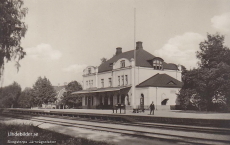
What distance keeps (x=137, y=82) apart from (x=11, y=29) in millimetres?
26612

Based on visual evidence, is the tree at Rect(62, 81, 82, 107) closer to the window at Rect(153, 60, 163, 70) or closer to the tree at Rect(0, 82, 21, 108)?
the tree at Rect(0, 82, 21, 108)

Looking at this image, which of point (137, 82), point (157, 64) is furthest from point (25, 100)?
point (157, 64)

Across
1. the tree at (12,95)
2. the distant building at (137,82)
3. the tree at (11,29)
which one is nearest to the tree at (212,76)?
the distant building at (137,82)

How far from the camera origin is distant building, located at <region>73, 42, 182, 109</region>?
34.8 meters

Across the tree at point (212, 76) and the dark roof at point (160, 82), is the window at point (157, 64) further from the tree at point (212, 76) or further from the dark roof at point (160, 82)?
the tree at point (212, 76)

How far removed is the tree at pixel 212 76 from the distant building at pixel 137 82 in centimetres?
996

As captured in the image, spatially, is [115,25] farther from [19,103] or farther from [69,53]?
[19,103]

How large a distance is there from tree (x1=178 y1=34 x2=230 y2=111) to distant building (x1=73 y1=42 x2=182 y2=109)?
32.7 feet

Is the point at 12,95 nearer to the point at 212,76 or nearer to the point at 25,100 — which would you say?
the point at 25,100

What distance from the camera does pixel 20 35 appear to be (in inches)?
535

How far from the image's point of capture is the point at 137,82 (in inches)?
1464

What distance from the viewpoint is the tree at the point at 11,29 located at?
1200 cm

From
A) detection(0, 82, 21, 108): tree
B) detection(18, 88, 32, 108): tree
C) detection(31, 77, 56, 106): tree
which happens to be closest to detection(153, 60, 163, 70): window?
detection(31, 77, 56, 106): tree

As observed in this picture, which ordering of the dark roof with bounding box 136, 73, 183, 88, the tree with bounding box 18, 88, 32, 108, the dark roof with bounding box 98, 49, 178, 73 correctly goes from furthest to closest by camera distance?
the tree with bounding box 18, 88, 32, 108 → the dark roof with bounding box 98, 49, 178, 73 → the dark roof with bounding box 136, 73, 183, 88
